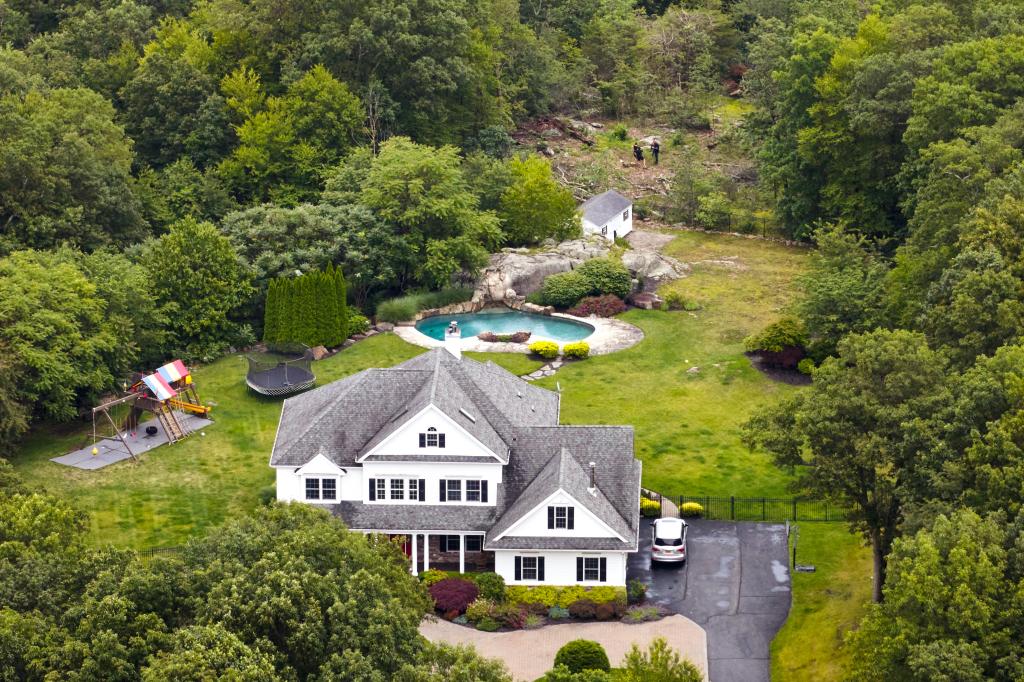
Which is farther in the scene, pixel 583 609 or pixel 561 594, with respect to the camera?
pixel 561 594

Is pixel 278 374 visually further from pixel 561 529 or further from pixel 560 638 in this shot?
pixel 560 638

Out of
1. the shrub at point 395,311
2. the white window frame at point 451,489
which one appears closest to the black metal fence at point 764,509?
the white window frame at point 451,489

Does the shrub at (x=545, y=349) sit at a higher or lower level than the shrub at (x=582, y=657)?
lower

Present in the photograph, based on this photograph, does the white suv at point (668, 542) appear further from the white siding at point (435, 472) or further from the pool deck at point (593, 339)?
the pool deck at point (593, 339)

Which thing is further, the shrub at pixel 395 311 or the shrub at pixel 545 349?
the shrub at pixel 395 311

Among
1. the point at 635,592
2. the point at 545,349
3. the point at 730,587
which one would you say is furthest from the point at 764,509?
the point at 545,349

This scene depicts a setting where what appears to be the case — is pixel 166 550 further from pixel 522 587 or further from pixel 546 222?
pixel 546 222

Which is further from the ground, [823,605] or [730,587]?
[823,605]

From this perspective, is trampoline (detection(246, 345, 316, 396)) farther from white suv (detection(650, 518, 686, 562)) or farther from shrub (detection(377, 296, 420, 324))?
white suv (detection(650, 518, 686, 562))
